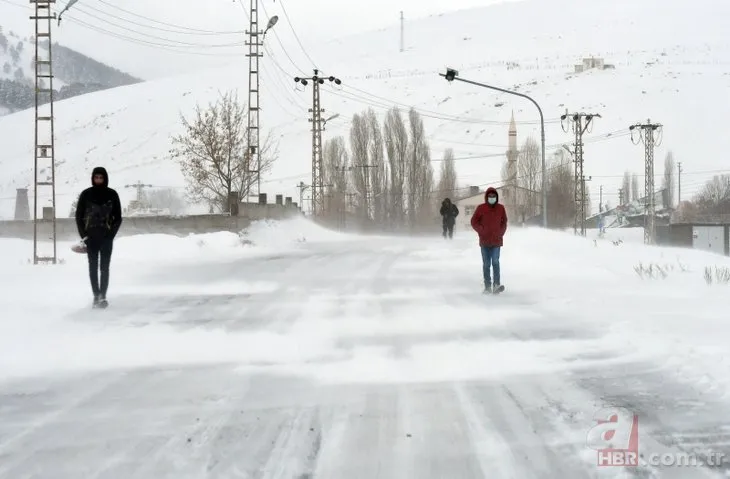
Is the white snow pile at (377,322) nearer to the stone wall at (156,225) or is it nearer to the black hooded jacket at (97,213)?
the black hooded jacket at (97,213)

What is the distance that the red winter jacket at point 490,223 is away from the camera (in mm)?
12648

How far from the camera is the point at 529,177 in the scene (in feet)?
302

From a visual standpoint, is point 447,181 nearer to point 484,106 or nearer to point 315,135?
point 315,135

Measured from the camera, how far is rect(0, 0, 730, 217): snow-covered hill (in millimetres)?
125375

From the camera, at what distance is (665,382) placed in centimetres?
604

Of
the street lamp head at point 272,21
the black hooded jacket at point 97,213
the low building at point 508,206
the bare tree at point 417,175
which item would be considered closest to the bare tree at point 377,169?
the bare tree at point 417,175

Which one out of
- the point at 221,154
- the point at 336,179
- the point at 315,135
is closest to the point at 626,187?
the point at 336,179

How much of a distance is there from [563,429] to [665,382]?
5.46 feet

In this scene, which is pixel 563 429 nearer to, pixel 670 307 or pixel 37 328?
pixel 670 307

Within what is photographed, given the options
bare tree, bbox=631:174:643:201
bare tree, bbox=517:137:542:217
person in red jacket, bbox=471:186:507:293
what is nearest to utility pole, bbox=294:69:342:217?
person in red jacket, bbox=471:186:507:293

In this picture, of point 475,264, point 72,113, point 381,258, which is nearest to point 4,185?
point 381,258

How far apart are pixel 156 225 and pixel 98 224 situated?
69.3 ft

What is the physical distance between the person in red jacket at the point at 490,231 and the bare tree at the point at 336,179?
140ft

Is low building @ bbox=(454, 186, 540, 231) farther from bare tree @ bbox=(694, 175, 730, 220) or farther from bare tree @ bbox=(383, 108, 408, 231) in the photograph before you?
bare tree @ bbox=(694, 175, 730, 220)
